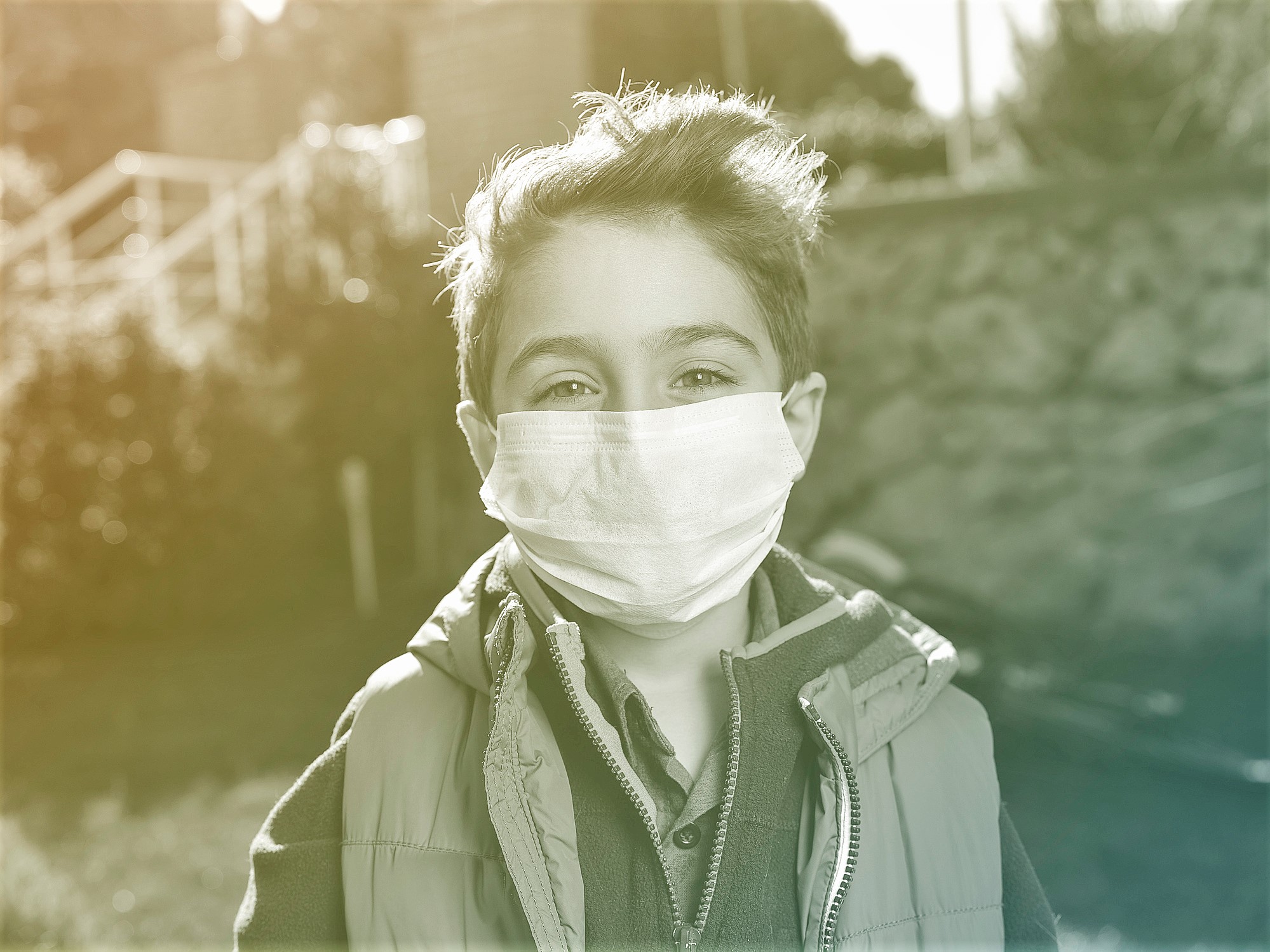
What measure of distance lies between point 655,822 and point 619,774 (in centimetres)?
7

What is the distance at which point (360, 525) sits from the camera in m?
4.71

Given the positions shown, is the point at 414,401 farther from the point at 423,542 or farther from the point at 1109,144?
the point at 1109,144

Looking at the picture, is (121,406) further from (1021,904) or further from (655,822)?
(1021,904)

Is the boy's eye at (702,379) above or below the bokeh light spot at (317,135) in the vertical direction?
below

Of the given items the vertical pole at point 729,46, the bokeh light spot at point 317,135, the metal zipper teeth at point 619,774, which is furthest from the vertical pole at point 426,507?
the metal zipper teeth at point 619,774

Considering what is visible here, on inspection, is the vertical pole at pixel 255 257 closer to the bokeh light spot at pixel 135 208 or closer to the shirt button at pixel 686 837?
the bokeh light spot at pixel 135 208

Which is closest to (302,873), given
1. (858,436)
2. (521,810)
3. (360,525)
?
(521,810)

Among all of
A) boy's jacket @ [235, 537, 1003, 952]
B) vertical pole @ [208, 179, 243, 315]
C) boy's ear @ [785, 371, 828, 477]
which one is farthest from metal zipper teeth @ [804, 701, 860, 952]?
vertical pole @ [208, 179, 243, 315]

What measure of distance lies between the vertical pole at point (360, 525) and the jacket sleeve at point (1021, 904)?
3319 mm

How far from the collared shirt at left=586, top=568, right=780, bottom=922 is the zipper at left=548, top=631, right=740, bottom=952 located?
0.07 ft

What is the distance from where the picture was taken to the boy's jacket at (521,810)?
1153mm

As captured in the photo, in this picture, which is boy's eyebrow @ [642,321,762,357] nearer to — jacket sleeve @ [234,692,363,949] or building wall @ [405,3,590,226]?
jacket sleeve @ [234,692,363,949]

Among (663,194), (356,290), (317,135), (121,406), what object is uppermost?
(317,135)

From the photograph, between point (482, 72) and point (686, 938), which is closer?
point (686, 938)
